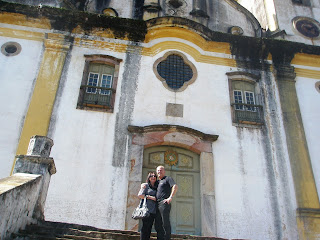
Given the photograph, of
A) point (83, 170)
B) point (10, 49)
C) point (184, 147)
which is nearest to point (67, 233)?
point (83, 170)

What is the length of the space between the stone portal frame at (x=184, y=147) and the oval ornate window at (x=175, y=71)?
65.6 inches

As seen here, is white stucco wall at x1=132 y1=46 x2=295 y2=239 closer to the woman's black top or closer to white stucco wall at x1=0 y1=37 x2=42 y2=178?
white stucco wall at x1=0 y1=37 x2=42 y2=178

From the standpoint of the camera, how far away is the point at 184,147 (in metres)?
9.69

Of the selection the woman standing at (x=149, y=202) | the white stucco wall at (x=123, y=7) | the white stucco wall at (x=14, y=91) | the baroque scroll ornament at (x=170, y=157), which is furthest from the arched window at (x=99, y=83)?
the woman standing at (x=149, y=202)

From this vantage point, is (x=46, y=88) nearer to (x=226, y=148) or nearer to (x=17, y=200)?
(x=17, y=200)

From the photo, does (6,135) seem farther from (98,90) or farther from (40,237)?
(40,237)

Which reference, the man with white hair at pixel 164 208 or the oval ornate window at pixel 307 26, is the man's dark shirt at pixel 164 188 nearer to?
the man with white hair at pixel 164 208

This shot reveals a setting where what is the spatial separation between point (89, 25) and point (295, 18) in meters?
8.27

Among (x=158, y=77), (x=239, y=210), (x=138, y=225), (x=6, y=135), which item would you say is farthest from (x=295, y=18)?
(x=6, y=135)

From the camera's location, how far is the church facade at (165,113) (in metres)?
8.78

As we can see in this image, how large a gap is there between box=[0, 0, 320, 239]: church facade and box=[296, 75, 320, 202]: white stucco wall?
42mm

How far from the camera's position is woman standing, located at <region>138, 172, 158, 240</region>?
5055 millimetres

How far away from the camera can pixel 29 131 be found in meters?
9.13

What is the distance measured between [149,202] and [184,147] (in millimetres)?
4570
